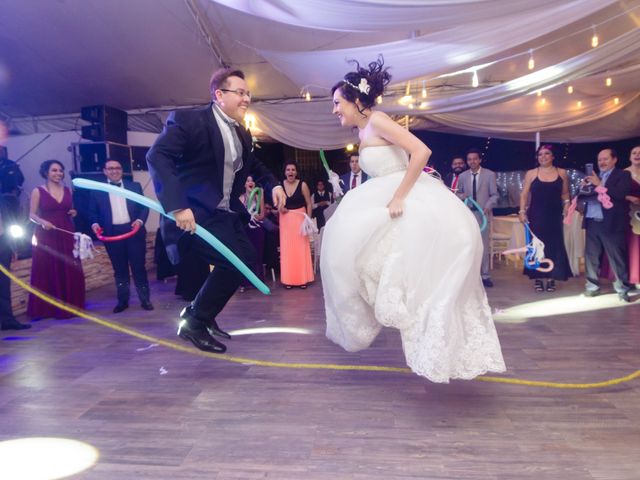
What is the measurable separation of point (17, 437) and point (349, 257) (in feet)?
5.85

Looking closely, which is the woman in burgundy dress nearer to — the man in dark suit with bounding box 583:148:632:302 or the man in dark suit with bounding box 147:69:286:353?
the man in dark suit with bounding box 147:69:286:353

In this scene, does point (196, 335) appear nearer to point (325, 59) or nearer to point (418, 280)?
point (418, 280)

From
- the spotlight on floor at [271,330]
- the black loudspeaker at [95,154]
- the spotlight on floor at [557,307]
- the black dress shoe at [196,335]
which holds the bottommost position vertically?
the spotlight on floor at [557,307]

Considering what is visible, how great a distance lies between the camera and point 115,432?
207 cm

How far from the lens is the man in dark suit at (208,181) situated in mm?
2420

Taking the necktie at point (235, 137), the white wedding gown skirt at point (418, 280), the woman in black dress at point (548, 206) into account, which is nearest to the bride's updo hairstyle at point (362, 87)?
the white wedding gown skirt at point (418, 280)

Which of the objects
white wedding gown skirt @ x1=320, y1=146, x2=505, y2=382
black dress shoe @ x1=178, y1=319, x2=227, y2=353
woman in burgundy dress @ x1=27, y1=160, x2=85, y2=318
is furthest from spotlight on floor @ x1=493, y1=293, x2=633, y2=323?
woman in burgundy dress @ x1=27, y1=160, x2=85, y2=318

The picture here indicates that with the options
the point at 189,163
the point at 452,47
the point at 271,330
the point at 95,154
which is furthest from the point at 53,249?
the point at 452,47

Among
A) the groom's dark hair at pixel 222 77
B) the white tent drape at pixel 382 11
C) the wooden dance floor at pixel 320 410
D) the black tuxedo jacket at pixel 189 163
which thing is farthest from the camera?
the white tent drape at pixel 382 11

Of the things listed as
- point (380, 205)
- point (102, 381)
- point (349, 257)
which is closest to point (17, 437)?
point (102, 381)

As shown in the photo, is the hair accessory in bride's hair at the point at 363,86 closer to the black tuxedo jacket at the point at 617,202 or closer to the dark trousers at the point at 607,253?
the black tuxedo jacket at the point at 617,202

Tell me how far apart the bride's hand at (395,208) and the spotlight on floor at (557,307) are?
2.18m

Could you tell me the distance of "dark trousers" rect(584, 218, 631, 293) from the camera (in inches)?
177

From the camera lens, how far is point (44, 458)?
187 cm
